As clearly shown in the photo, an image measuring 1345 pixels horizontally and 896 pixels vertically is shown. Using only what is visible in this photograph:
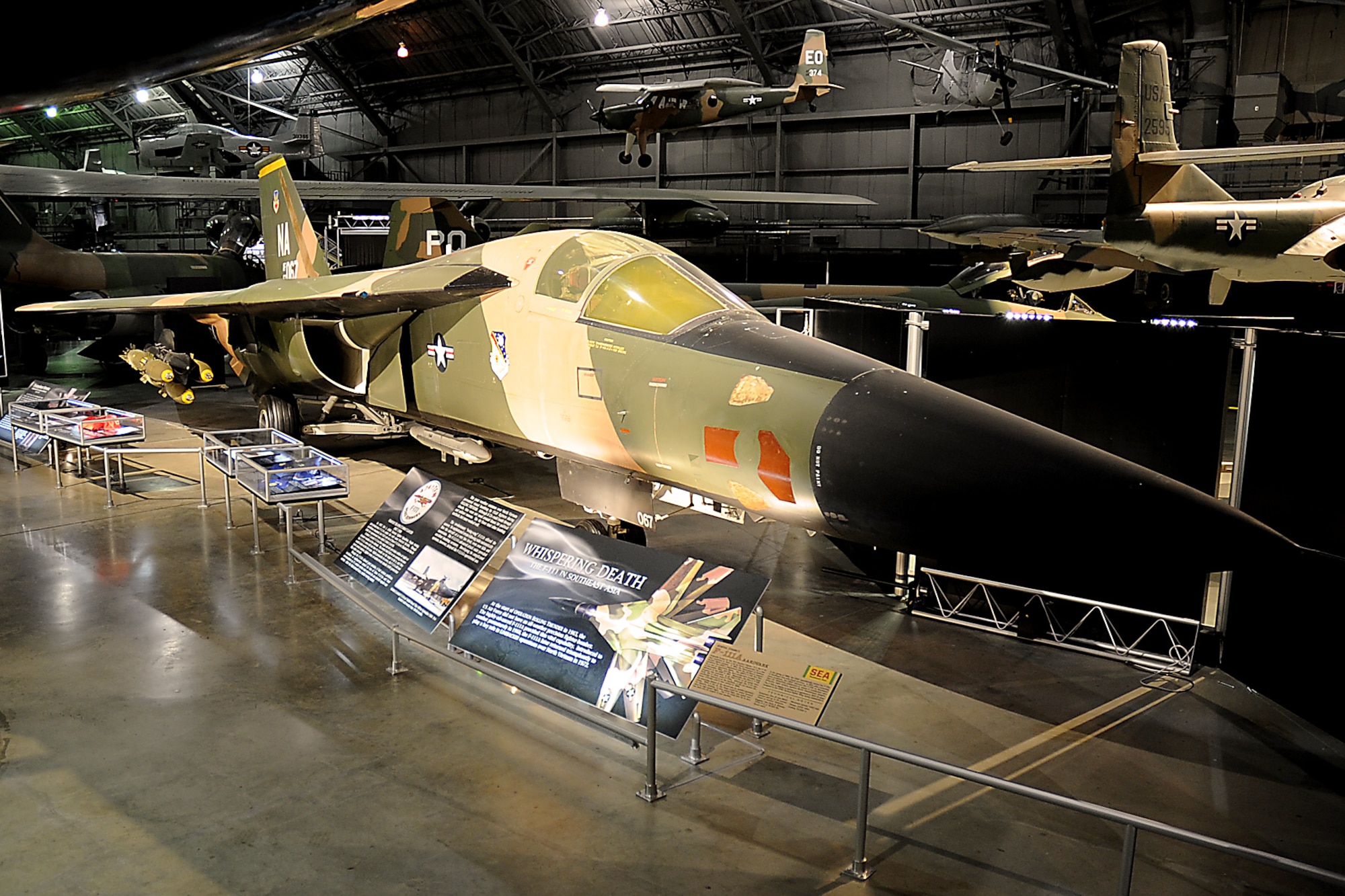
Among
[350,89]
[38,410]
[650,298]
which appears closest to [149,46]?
[650,298]

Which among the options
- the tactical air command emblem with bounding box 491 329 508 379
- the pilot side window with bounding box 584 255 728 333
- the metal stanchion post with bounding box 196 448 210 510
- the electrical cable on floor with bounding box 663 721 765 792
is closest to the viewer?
the electrical cable on floor with bounding box 663 721 765 792

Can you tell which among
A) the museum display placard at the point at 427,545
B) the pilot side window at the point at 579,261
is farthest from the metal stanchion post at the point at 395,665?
the pilot side window at the point at 579,261

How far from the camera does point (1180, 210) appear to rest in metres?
10.9

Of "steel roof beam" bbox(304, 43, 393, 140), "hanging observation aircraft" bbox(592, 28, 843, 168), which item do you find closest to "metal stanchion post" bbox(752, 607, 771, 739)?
"hanging observation aircraft" bbox(592, 28, 843, 168)

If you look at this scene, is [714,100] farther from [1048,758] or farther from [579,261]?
[1048,758]

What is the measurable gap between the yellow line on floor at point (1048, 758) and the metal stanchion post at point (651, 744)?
1.17 metres

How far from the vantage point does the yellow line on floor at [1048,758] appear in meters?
4.21

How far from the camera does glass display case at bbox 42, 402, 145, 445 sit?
9.74 meters

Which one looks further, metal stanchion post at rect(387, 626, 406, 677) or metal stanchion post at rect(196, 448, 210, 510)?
metal stanchion post at rect(196, 448, 210, 510)

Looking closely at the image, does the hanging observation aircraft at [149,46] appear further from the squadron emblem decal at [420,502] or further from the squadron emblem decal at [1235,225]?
the squadron emblem decal at [1235,225]

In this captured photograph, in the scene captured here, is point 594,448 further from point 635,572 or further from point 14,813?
point 14,813

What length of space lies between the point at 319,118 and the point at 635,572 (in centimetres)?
3599

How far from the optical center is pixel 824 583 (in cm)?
745

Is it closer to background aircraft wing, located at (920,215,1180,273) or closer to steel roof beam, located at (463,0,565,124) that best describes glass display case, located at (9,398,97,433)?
background aircraft wing, located at (920,215,1180,273)
